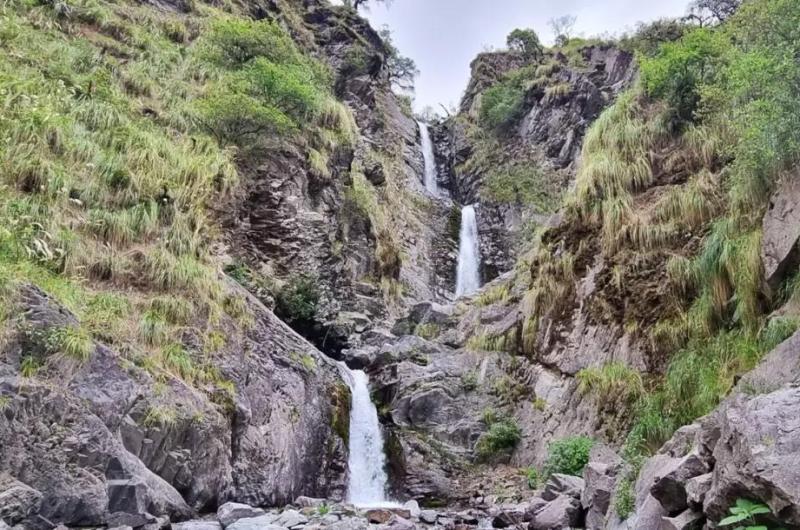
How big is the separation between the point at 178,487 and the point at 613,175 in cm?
875

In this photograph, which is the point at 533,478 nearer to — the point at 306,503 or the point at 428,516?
the point at 428,516

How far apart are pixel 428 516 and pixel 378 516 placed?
3.58ft

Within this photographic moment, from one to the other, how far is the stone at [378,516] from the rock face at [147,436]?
1.87m

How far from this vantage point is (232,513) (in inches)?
261

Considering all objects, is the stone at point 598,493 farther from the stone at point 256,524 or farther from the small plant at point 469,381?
the small plant at point 469,381

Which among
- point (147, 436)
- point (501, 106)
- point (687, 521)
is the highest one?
point (501, 106)

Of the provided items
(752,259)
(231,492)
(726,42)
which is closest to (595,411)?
(752,259)

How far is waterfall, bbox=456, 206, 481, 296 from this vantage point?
2272 centimetres

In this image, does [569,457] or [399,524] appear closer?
[399,524]

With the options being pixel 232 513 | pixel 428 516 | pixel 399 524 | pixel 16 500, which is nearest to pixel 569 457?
pixel 428 516

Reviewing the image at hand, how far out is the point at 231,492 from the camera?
7652 millimetres

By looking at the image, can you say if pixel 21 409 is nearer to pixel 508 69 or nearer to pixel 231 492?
pixel 231 492

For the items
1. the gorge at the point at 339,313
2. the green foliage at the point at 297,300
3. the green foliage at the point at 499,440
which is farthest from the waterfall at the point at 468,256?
the green foliage at the point at 499,440

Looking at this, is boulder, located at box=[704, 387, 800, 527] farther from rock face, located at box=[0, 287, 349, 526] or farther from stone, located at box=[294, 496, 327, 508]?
stone, located at box=[294, 496, 327, 508]
